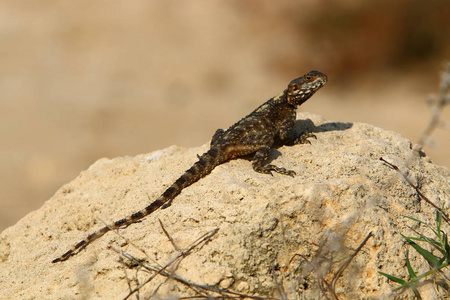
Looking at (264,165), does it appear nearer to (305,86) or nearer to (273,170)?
(273,170)

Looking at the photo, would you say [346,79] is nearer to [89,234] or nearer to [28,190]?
[28,190]

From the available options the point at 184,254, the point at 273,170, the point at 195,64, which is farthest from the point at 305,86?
the point at 195,64

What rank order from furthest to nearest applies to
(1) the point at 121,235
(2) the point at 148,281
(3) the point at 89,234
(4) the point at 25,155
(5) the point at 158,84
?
(5) the point at 158,84 → (4) the point at 25,155 → (3) the point at 89,234 → (1) the point at 121,235 → (2) the point at 148,281

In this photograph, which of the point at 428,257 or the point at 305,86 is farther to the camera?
the point at 305,86

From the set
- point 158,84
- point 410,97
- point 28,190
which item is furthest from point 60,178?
point 410,97

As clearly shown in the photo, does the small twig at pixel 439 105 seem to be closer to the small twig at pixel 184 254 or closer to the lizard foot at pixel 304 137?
the small twig at pixel 184 254

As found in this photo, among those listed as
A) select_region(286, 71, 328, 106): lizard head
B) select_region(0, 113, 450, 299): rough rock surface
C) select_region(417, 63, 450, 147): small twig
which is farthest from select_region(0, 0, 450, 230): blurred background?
select_region(417, 63, 450, 147): small twig

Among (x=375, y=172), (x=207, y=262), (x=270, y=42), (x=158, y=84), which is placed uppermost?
(x=270, y=42)
